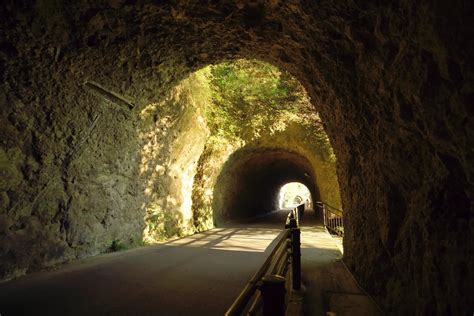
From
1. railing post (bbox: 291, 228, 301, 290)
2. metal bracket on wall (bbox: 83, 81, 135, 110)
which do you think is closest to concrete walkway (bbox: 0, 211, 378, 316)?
railing post (bbox: 291, 228, 301, 290)

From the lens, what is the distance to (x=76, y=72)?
538 cm

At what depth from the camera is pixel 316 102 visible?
5.96 meters

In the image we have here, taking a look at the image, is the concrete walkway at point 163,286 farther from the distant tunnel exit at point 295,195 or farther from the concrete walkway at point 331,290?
the distant tunnel exit at point 295,195

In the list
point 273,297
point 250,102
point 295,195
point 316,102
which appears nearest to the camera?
point 273,297

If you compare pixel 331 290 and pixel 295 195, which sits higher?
pixel 295 195

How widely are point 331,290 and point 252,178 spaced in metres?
15.2

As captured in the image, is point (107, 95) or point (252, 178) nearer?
point (107, 95)

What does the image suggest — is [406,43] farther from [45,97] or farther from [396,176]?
[45,97]

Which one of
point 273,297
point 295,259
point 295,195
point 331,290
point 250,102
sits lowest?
point 331,290

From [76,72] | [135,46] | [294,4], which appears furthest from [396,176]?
[76,72]

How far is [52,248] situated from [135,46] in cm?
385

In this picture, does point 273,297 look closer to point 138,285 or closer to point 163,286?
point 163,286

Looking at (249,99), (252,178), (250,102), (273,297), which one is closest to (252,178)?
(252,178)

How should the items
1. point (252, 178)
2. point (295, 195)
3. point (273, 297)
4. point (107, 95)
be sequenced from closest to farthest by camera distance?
point (273, 297)
point (107, 95)
point (252, 178)
point (295, 195)
